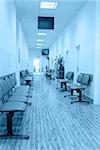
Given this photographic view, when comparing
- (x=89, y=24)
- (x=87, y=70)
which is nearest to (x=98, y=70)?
(x=87, y=70)

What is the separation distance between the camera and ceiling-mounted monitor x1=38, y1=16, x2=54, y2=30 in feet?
30.9

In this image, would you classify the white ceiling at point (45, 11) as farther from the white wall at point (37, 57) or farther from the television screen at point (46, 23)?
the white wall at point (37, 57)

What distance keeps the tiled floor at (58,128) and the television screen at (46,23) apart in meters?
4.09

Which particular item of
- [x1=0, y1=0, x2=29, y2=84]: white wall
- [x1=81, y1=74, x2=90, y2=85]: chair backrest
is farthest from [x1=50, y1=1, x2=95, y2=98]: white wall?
[x1=0, y1=0, x2=29, y2=84]: white wall

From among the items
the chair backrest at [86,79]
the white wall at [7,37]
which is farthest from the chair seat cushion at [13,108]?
the chair backrest at [86,79]

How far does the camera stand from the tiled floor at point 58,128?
3.45 m

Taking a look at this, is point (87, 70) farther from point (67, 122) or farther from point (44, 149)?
point (44, 149)

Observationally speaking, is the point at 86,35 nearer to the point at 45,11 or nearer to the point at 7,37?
the point at 45,11

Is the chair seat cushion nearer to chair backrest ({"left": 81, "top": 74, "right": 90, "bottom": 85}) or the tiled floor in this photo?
the tiled floor

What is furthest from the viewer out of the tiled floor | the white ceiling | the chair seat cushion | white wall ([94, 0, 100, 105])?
the white ceiling

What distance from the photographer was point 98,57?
22.6 feet

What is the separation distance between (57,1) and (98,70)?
309 centimetres

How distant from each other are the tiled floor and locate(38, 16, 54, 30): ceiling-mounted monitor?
4091 mm

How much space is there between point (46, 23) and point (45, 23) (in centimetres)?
5
